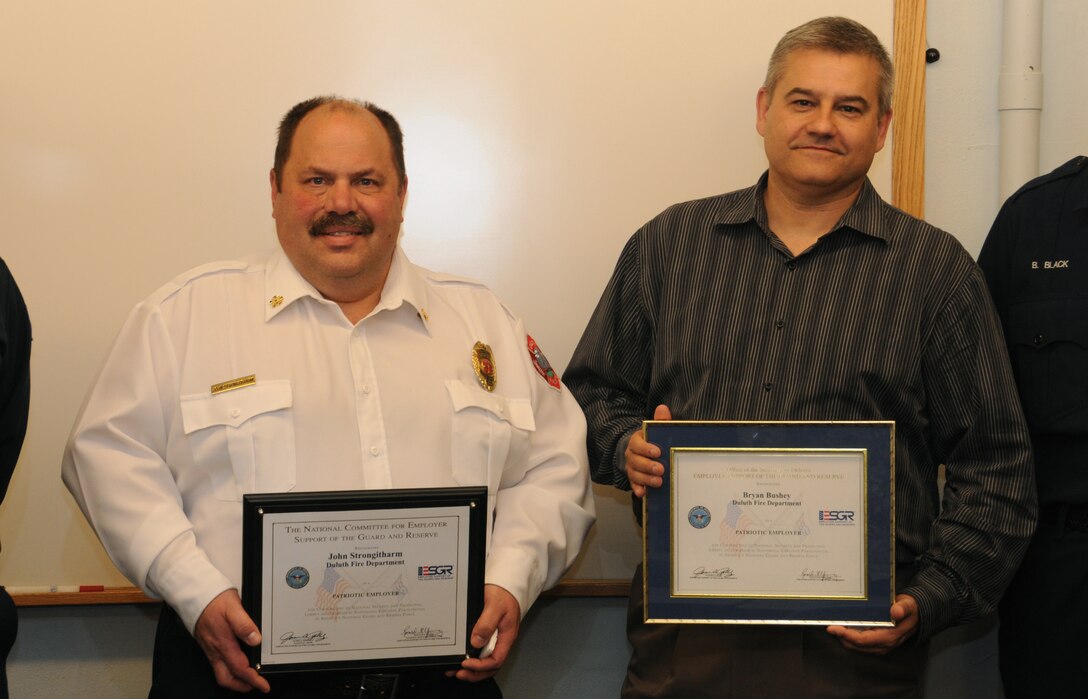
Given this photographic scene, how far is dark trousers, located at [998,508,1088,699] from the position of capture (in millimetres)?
2406

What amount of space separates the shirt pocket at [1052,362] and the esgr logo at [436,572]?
4.52ft

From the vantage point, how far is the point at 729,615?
2.09 metres

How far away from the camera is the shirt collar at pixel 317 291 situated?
229cm

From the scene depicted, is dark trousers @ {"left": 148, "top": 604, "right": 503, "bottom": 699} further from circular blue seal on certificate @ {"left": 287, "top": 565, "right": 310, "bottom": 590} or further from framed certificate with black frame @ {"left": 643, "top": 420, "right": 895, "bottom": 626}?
framed certificate with black frame @ {"left": 643, "top": 420, "right": 895, "bottom": 626}

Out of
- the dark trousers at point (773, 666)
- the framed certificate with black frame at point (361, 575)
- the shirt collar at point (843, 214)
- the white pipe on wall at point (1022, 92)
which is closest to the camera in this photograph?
the framed certificate with black frame at point (361, 575)

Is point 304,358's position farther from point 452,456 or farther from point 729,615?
point 729,615

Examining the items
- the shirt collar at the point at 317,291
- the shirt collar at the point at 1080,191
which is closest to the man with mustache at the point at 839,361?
the shirt collar at the point at 1080,191

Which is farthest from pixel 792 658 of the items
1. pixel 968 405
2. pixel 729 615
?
pixel 968 405

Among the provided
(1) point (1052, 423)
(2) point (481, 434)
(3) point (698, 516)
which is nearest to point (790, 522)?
(3) point (698, 516)

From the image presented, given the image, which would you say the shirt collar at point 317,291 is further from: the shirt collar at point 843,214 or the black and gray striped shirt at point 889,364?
the shirt collar at point 843,214

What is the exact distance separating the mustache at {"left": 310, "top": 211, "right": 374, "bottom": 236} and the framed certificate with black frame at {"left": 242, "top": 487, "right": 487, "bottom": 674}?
0.59 metres

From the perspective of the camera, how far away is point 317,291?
2.33 metres

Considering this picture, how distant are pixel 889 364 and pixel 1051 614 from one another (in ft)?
2.38
